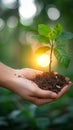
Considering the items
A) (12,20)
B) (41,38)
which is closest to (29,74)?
(41,38)

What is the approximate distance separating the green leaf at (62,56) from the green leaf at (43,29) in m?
0.09

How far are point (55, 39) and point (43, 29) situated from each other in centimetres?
7

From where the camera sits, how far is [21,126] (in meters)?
2.67

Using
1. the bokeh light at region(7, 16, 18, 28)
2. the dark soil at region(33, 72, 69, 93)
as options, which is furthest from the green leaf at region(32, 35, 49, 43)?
the bokeh light at region(7, 16, 18, 28)

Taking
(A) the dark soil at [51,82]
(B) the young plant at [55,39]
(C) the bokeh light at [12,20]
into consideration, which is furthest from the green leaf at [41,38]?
(C) the bokeh light at [12,20]

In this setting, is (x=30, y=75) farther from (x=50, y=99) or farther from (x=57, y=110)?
(x=57, y=110)

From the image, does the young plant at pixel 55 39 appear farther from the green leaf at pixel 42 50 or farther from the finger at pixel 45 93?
the finger at pixel 45 93

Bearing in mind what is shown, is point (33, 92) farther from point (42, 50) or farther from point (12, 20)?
point (12, 20)

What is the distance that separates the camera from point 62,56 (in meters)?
1.72

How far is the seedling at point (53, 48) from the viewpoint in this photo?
1.73 meters

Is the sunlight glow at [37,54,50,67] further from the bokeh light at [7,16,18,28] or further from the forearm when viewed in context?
the bokeh light at [7,16,18,28]

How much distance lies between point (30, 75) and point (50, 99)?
20 cm

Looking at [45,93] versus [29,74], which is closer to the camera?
[45,93]

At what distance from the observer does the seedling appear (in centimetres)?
173
